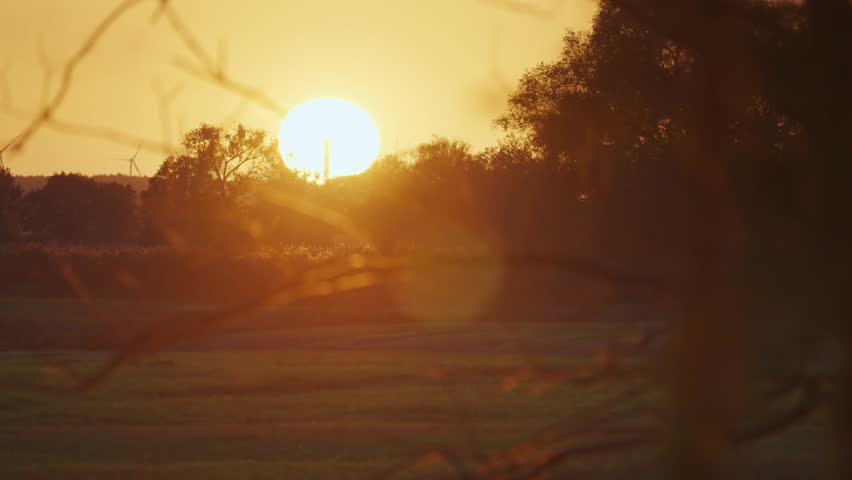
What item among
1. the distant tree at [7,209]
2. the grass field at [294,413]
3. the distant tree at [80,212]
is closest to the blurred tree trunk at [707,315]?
the grass field at [294,413]

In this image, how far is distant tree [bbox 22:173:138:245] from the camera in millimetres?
80688

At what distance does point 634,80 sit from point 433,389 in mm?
12555

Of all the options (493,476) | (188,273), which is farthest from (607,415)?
(188,273)

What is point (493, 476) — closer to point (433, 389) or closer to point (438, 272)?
point (438, 272)

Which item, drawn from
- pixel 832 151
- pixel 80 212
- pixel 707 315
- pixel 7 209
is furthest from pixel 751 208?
pixel 80 212

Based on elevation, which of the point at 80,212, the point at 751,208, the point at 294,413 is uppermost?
the point at 80,212

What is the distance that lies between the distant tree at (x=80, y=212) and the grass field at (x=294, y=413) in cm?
5024

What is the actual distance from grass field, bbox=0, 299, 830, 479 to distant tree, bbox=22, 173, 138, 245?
165 ft

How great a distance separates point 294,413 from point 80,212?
6634 cm

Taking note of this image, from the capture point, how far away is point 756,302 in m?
1.93

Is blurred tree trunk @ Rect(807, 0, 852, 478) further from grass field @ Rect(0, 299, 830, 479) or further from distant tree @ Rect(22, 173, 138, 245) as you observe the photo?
distant tree @ Rect(22, 173, 138, 245)

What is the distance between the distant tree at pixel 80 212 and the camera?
80688 mm

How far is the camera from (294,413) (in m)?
21.1

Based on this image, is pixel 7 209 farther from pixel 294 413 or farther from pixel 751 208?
pixel 294 413
